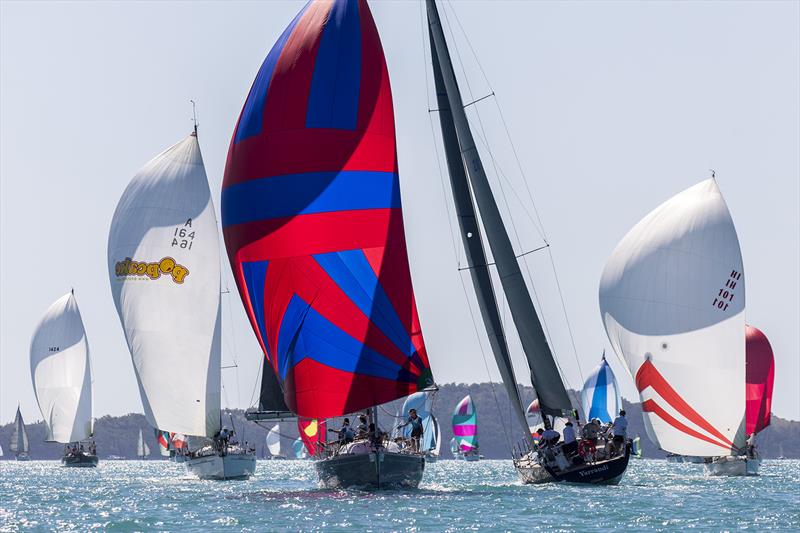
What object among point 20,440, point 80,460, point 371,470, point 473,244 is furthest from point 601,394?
point 20,440

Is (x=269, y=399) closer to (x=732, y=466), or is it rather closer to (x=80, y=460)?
(x=732, y=466)

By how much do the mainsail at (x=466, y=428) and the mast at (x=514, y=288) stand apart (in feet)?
230

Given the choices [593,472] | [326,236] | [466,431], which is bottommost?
[593,472]

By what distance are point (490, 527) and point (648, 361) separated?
14.4 meters

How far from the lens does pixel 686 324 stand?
35.4 metres

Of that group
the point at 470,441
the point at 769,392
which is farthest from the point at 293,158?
the point at 470,441

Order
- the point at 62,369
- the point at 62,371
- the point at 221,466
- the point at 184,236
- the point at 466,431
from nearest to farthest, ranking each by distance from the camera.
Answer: the point at 184,236
the point at 221,466
the point at 62,369
the point at 62,371
the point at 466,431

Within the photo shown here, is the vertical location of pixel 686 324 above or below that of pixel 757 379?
above

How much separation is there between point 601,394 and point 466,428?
34.6 m

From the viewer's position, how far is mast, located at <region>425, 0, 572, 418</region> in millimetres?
35125

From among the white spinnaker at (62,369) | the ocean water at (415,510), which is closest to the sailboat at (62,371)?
the white spinnaker at (62,369)

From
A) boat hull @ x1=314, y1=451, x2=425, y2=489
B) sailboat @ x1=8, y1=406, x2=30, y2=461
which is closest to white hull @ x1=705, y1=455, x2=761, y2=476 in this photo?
boat hull @ x1=314, y1=451, x2=425, y2=489

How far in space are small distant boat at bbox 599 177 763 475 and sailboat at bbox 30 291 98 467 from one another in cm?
3892

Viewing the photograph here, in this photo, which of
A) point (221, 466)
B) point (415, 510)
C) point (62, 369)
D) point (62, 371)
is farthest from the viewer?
point (62, 371)
